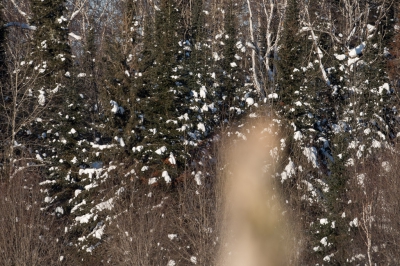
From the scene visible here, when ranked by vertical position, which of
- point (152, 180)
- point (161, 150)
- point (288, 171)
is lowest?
point (152, 180)

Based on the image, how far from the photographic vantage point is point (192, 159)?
19.9 meters

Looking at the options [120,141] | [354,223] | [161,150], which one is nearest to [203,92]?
[161,150]

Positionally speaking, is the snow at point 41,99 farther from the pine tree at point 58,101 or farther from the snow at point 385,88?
the snow at point 385,88

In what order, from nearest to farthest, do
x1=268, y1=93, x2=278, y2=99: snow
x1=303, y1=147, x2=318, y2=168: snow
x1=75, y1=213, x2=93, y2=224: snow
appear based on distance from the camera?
x1=75, y1=213, x2=93, y2=224: snow
x1=303, y1=147, x2=318, y2=168: snow
x1=268, y1=93, x2=278, y2=99: snow

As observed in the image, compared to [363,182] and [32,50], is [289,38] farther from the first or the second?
[32,50]

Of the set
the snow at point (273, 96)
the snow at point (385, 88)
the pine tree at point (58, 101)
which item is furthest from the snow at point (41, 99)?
the snow at point (385, 88)

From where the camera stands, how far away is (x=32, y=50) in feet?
92.0

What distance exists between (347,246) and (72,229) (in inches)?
341

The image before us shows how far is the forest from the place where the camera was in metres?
13.8

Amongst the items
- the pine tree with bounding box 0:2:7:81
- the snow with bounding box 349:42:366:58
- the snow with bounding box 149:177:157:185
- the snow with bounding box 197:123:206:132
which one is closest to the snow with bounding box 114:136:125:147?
the snow with bounding box 149:177:157:185

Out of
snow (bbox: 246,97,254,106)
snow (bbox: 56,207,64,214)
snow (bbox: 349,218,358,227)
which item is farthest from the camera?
snow (bbox: 246,97,254,106)

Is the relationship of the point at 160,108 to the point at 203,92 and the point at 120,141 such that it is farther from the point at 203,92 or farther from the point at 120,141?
the point at 203,92

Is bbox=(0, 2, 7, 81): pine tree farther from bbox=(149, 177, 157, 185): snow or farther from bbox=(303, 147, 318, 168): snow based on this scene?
bbox=(303, 147, 318, 168): snow

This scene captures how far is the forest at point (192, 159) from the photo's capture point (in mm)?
13820
